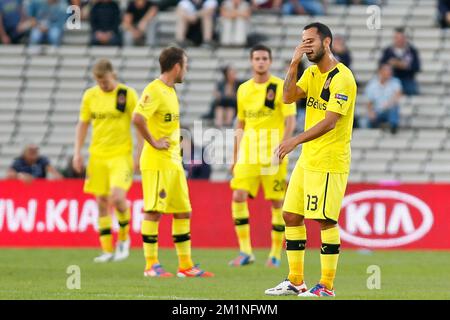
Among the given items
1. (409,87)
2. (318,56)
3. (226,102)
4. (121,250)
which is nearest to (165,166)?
(318,56)

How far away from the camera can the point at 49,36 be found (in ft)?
84.6

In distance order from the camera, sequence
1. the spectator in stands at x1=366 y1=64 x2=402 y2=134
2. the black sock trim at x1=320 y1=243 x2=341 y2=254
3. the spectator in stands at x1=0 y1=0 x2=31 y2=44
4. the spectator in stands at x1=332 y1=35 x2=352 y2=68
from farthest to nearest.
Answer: the spectator in stands at x1=0 y1=0 x2=31 y2=44
the spectator in stands at x1=366 y1=64 x2=402 y2=134
the spectator in stands at x1=332 y1=35 x2=352 y2=68
the black sock trim at x1=320 y1=243 x2=341 y2=254

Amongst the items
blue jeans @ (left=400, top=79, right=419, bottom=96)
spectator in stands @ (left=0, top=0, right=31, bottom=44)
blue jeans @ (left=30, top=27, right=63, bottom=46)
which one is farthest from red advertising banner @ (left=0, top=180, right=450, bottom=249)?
spectator in stands @ (left=0, top=0, right=31, bottom=44)

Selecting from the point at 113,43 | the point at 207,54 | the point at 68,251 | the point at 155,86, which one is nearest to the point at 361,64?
the point at 207,54

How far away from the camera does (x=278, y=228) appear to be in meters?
16.2

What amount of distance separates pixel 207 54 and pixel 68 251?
7.61 m

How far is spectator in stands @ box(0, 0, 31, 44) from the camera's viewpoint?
85.0ft

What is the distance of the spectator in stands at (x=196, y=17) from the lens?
82.2 ft

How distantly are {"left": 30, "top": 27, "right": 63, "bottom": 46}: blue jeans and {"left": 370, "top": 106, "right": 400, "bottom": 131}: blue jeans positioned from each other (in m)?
6.95

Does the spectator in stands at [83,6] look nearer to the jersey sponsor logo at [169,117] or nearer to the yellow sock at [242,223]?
the yellow sock at [242,223]

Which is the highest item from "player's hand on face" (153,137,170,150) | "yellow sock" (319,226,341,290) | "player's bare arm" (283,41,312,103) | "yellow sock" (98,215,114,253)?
"player's bare arm" (283,41,312,103)

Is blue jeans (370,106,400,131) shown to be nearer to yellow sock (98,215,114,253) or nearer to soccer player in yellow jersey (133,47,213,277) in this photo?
yellow sock (98,215,114,253)

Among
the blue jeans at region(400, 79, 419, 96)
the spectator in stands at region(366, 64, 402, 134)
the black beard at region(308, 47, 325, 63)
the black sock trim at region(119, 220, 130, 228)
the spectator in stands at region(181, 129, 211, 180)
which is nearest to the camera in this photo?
the black beard at region(308, 47, 325, 63)
